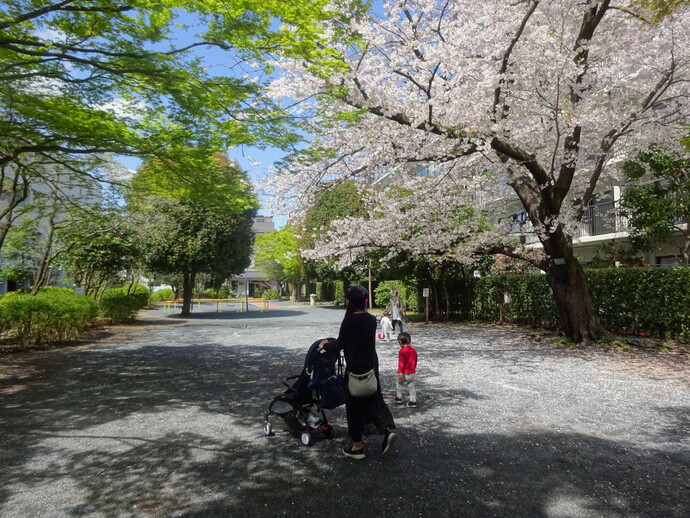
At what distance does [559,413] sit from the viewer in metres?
5.49

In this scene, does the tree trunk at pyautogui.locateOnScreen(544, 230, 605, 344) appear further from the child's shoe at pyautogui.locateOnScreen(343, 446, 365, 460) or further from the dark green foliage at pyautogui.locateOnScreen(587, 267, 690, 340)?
the child's shoe at pyautogui.locateOnScreen(343, 446, 365, 460)

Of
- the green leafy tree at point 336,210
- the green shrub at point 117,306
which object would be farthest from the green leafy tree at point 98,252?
the green leafy tree at point 336,210

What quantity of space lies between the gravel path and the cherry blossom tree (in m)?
4.73

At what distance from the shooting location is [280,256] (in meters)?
48.7

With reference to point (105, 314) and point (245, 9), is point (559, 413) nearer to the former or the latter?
point (245, 9)

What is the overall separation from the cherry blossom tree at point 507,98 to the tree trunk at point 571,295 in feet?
0.11

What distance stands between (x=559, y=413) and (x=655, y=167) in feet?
39.9

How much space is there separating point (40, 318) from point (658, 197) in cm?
1887

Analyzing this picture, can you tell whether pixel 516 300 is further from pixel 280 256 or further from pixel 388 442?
pixel 280 256

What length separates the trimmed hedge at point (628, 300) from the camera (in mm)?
10633

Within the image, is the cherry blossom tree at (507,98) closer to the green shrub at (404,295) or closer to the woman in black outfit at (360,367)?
the woman in black outfit at (360,367)

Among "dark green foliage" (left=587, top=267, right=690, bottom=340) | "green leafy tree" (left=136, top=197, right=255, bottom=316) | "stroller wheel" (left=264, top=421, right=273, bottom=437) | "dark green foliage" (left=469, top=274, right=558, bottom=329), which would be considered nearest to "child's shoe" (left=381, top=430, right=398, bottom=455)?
"stroller wheel" (left=264, top=421, right=273, bottom=437)

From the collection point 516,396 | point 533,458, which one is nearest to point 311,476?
point 533,458

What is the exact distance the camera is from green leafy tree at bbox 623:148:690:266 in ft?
44.6
